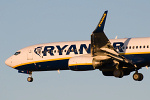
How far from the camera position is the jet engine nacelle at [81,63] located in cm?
4678

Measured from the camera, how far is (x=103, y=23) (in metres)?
42.8

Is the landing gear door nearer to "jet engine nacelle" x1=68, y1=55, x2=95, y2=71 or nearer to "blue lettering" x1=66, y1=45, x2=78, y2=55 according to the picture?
"blue lettering" x1=66, y1=45, x2=78, y2=55

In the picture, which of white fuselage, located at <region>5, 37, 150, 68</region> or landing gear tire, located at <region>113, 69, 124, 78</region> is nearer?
landing gear tire, located at <region>113, 69, 124, 78</region>

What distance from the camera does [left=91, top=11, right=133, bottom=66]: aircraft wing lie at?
42656mm

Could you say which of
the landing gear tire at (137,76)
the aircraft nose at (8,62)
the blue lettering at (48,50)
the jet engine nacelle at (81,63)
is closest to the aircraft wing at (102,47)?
the jet engine nacelle at (81,63)

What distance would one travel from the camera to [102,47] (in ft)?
146

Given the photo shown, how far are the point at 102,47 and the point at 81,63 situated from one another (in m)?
3.38

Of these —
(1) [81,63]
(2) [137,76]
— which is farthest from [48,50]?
(2) [137,76]

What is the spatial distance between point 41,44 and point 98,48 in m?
10.7

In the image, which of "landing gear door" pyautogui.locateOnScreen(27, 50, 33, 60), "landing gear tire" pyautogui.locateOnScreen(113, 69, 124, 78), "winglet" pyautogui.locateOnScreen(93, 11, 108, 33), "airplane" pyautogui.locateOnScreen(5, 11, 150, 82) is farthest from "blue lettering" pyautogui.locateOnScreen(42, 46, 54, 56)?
"winglet" pyautogui.locateOnScreen(93, 11, 108, 33)

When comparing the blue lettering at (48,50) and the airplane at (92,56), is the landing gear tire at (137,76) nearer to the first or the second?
the airplane at (92,56)

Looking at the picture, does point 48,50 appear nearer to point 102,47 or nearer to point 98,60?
point 98,60

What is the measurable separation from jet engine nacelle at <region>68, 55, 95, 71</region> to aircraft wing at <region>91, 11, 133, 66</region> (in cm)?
127

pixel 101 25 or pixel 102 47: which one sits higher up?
pixel 101 25
